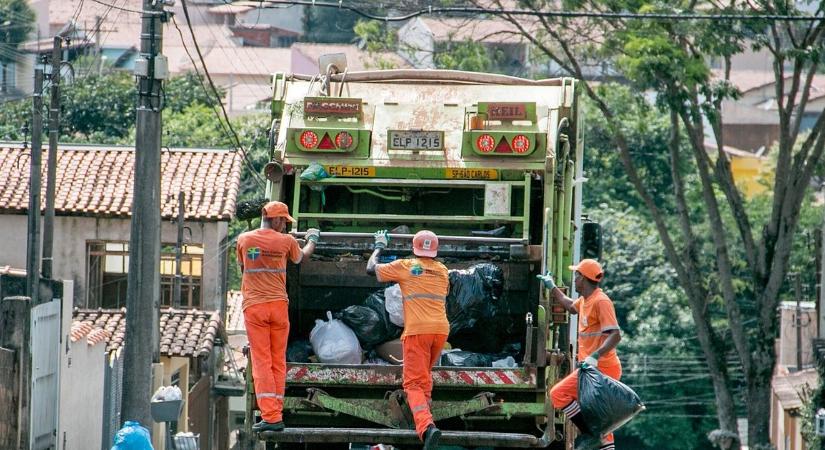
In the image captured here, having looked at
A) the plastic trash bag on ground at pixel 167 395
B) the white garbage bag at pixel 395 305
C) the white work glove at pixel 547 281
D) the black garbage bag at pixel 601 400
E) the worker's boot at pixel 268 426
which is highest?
the white work glove at pixel 547 281

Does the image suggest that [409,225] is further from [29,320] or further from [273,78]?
[29,320]

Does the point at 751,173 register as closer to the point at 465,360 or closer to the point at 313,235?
the point at 465,360

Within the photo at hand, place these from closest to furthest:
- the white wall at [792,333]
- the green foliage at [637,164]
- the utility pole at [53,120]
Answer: the utility pole at [53,120]
the white wall at [792,333]
the green foliage at [637,164]

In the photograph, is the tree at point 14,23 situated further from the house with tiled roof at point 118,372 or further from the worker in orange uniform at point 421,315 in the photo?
the worker in orange uniform at point 421,315

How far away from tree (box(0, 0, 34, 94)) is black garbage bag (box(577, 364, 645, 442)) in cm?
2345

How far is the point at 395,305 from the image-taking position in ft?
35.3

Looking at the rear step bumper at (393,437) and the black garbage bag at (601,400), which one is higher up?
the black garbage bag at (601,400)

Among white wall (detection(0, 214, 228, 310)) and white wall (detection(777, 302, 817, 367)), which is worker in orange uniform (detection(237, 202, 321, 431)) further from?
white wall (detection(777, 302, 817, 367))

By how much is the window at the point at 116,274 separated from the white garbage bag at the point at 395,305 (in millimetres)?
15691

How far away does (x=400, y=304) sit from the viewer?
10734 mm

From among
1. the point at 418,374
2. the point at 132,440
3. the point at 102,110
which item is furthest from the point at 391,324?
the point at 102,110

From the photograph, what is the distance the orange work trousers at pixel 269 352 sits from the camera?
10000 millimetres

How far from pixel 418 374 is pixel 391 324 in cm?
92

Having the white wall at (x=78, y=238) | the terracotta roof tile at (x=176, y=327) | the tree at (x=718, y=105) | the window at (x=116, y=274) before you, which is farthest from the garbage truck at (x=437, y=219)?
the window at (x=116, y=274)
